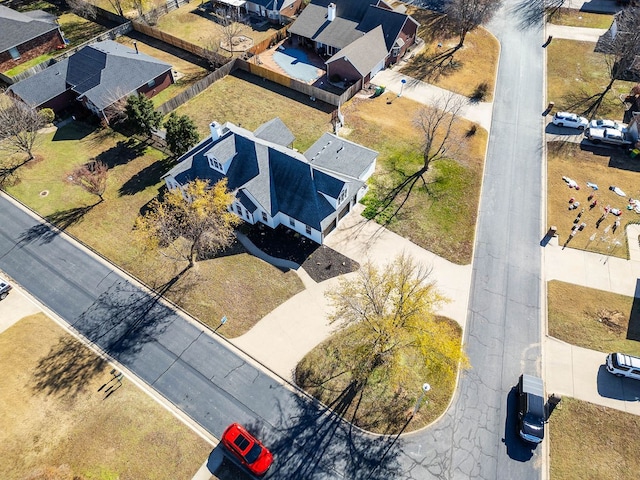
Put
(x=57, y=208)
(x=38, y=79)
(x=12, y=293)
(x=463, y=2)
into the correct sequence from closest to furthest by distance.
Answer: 1. (x=12, y=293)
2. (x=57, y=208)
3. (x=38, y=79)
4. (x=463, y=2)

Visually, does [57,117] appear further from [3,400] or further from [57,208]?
[3,400]

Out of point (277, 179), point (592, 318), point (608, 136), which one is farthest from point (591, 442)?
point (608, 136)

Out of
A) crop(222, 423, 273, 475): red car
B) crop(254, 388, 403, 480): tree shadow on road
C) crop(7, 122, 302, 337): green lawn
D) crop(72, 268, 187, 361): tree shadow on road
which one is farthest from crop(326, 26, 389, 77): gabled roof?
crop(222, 423, 273, 475): red car

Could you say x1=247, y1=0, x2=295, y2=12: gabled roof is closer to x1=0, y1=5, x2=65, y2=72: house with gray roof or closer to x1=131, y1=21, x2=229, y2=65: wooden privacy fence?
x1=131, y1=21, x2=229, y2=65: wooden privacy fence

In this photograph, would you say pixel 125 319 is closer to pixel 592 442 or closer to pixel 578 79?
pixel 592 442

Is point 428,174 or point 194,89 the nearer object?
point 428,174

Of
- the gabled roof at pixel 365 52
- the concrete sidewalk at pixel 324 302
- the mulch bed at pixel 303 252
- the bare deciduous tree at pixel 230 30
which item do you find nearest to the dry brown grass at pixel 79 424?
the concrete sidewalk at pixel 324 302

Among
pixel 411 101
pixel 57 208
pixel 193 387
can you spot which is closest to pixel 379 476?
pixel 193 387
